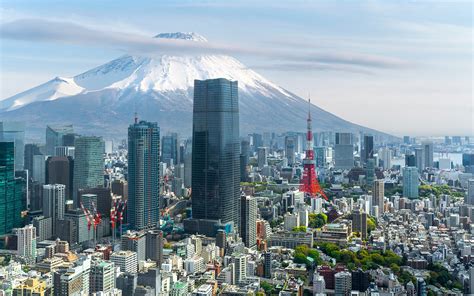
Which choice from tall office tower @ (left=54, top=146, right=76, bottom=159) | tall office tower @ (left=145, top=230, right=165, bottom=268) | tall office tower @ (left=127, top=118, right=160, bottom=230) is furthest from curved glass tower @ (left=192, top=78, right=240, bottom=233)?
tall office tower @ (left=54, top=146, right=76, bottom=159)

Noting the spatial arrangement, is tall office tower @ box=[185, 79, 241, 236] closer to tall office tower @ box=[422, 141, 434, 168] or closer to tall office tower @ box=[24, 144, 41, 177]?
tall office tower @ box=[24, 144, 41, 177]

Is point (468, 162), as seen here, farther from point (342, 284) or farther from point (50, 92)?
point (50, 92)

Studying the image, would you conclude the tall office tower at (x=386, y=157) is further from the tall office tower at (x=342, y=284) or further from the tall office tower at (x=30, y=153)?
the tall office tower at (x=342, y=284)

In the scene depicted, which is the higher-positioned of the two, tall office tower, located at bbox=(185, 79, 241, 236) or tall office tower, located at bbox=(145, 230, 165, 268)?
tall office tower, located at bbox=(185, 79, 241, 236)

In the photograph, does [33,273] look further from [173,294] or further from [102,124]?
[102,124]

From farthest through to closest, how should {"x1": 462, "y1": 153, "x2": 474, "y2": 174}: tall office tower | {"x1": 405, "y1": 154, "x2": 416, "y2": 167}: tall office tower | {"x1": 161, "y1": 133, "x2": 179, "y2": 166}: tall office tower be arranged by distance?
{"x1": 405, "y1": 154, "x2": 416, "y2": 167}: tall office tower < {"x1": 161, "y1": 133, "x2": 179, "y2": 166}: tall office tower < {"x1": 462, "y1": 153, "x2": 474, "y2": 174}: tall office tower

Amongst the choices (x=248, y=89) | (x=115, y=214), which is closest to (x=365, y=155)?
(x=248, y=89)

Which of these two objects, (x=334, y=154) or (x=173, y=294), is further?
(x=334, y=154)

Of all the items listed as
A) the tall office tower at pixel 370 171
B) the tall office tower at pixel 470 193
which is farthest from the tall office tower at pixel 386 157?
the tall office tower at pixel 470 193

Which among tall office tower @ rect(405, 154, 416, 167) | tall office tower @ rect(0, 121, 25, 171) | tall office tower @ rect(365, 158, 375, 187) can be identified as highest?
tall office tower @ rect(0, 121, 25, 171)
